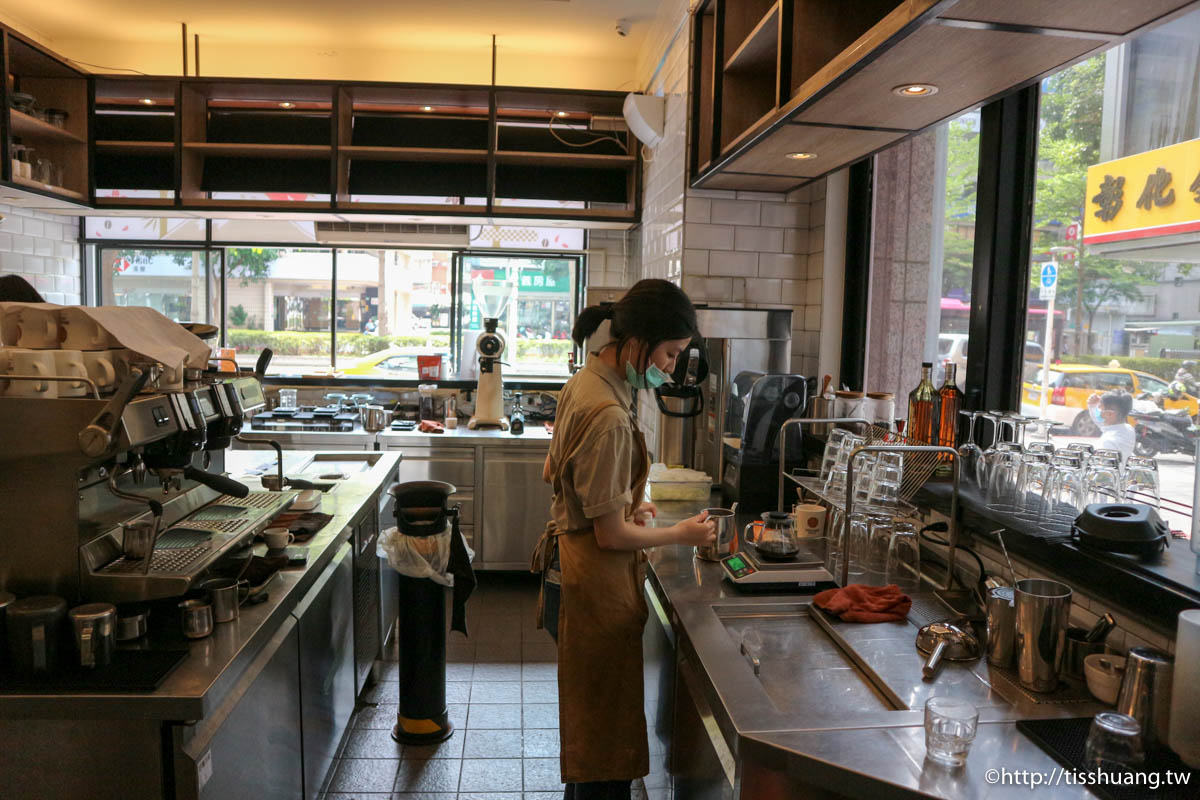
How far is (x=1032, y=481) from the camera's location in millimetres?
2002

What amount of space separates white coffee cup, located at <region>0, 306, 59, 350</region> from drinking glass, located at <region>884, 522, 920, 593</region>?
2234mm

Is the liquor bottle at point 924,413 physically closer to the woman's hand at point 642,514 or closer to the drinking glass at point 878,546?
the drinking glass at point 878,546

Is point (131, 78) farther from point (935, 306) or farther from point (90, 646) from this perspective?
point (935, 306)

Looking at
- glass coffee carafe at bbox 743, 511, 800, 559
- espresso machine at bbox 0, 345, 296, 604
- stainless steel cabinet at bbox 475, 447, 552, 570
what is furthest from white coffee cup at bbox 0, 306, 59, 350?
stainless steel cabinet at bbox 475, 447, 552, 570

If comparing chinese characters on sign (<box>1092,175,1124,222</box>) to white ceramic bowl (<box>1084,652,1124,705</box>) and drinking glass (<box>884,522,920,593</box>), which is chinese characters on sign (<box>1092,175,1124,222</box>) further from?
white ceramic bowl (<box>1084,652,1124,705</box>)

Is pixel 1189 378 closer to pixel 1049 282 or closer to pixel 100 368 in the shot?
pixel 1049 282

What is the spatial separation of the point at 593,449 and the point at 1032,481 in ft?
3.59

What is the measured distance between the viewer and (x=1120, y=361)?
2076mm

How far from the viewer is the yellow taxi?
1993 millimetres

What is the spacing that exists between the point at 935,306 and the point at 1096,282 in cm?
83

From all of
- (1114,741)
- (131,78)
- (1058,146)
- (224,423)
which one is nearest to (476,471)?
(224,423)

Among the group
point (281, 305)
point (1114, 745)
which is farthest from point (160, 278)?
point (1114, 745)

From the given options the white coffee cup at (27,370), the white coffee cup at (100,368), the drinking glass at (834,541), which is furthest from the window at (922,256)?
the white coffee cup at (27,370)

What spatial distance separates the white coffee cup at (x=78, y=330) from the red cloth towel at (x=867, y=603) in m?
1.89
